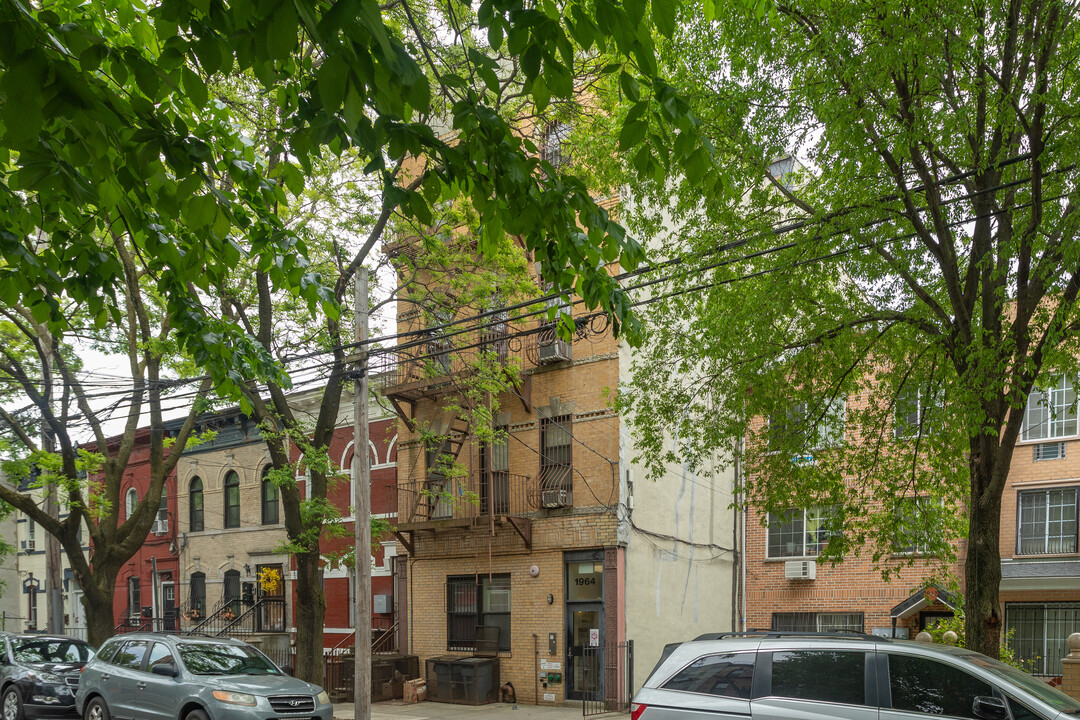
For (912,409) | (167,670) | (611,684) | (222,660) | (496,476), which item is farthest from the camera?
(496,476)

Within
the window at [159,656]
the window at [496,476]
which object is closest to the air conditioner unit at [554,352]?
the window at [496,476]

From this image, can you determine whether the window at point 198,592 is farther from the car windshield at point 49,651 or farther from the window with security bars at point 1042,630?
the window with security bars at point 1042,630

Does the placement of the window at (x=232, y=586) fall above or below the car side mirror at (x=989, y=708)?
below

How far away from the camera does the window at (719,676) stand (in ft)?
29.8

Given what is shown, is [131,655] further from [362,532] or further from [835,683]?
[835,683]

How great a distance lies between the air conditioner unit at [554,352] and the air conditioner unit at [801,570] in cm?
718

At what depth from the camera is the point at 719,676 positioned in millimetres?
9219

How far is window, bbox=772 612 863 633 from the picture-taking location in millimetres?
20953

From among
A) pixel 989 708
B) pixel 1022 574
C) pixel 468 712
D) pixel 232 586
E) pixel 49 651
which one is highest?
pixel 989 708

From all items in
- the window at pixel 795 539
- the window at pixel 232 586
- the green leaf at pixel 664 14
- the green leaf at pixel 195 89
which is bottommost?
the window at pixel 232 586

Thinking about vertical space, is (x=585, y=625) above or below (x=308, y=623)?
below

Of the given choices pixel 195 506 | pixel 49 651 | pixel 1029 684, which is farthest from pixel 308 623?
pixel 195 506

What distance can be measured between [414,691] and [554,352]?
8251 millimetres

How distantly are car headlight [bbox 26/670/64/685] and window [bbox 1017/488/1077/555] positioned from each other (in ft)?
62.1
